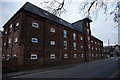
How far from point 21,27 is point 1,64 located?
238 inches

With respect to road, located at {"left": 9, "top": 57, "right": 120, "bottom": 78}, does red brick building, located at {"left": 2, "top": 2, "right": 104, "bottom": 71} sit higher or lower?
higher

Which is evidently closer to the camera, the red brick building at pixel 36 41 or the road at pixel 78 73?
the road at pixel 78 73

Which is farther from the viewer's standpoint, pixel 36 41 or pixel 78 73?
pixel 36 41

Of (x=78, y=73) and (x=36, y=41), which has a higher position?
(x=36, y=41)

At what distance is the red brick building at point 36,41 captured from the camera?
1558 cm

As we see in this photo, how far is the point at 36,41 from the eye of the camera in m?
17.6

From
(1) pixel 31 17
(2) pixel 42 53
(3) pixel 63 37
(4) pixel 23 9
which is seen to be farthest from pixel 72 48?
(4) pixel 23 9

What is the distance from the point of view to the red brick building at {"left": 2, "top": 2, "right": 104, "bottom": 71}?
613 inches

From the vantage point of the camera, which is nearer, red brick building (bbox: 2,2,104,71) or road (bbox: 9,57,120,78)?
road (bbox: 9,57,120,78)

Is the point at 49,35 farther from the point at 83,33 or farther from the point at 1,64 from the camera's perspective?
the point at 83,33

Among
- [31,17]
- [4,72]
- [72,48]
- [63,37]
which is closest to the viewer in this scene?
[4,72]

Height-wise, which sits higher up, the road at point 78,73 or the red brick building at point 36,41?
the red brick building at point 36,41

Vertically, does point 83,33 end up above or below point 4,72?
above

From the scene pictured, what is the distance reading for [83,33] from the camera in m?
32.7
